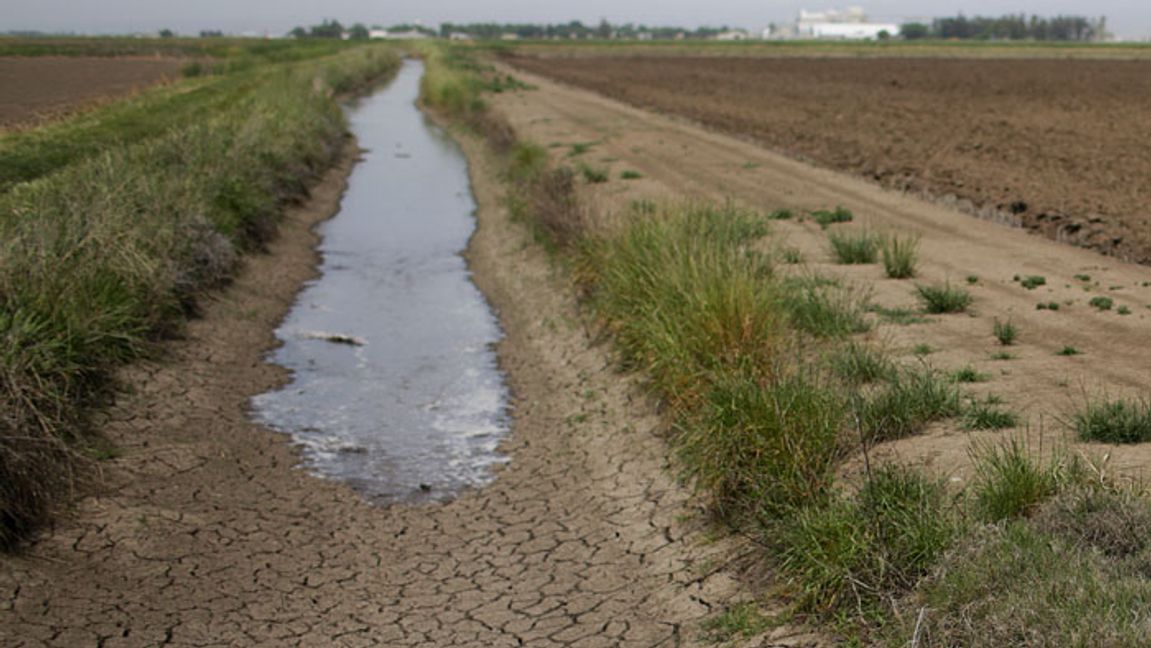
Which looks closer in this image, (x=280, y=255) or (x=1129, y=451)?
(x=1129, y=451)

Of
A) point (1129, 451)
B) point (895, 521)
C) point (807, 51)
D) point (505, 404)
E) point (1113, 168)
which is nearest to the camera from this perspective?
point (895, 521)

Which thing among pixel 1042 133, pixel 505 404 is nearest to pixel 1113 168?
pixel 1042 133

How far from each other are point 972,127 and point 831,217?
16.5m

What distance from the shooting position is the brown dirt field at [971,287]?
7617 mm

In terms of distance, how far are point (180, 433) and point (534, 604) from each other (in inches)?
157

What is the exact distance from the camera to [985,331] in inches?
414

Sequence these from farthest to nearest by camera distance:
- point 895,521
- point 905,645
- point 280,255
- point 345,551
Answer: point 280,255, point 345,551, point 895,521, point 905,645

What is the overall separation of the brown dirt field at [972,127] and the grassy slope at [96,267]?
34.6ft

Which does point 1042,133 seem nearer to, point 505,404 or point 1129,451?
point 505,404

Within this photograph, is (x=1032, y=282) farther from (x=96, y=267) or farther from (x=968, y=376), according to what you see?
(x=96, y=267)

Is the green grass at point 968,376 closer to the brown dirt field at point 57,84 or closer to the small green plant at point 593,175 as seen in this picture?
the small green plant at point 593,175

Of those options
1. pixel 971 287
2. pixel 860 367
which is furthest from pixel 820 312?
pixel 971 287

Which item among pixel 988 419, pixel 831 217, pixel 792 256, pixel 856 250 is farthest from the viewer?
pixel 831 217

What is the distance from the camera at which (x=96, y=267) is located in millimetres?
10875
